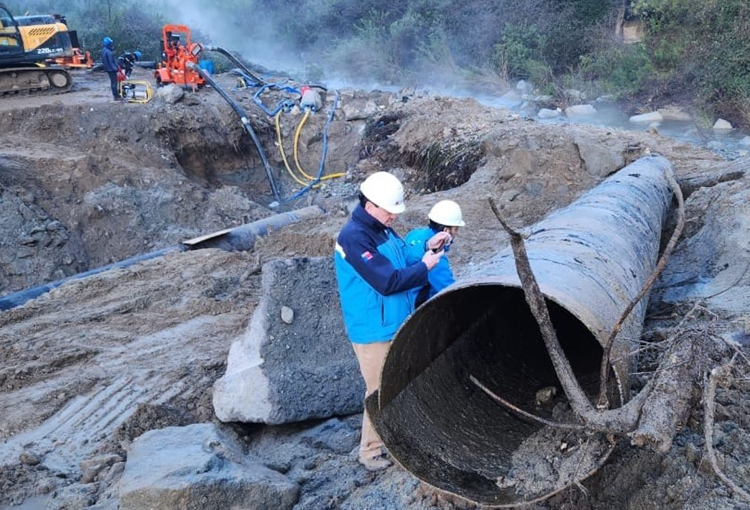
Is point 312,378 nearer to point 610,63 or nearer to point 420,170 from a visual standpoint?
point 420,170

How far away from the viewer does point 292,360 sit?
5.08m

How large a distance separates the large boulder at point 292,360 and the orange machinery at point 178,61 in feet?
36.5

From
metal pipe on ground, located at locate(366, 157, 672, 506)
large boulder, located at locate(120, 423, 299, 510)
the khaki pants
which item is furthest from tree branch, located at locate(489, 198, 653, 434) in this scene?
large boulder, located at locate(120, 423, 299, 510)

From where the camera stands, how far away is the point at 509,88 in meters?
21.8

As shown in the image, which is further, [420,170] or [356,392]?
[420,170]

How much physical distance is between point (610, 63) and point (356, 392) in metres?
18.2

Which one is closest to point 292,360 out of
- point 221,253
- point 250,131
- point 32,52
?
point 221,253

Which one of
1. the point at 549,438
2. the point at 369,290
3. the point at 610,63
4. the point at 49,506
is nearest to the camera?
the point at 549,438

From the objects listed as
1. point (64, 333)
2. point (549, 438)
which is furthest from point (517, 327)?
point (64, 333)

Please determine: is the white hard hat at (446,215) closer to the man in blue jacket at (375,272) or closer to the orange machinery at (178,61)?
the man in blue jacket at (375,272)

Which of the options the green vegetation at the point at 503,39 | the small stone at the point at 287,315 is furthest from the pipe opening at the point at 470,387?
the green vegetation at the point at 503,39

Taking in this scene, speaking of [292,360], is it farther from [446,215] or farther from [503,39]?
[503,39]

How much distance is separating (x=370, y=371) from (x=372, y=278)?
2.17 feet

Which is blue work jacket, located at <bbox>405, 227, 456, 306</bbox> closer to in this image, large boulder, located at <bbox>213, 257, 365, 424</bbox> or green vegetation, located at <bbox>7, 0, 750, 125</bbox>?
large boulder, located at <bbox>213, 257, 365, 424</bbox>
